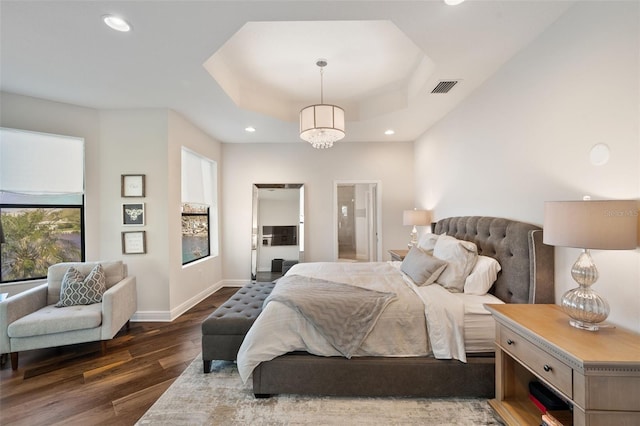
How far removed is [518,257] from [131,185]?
14.1ft

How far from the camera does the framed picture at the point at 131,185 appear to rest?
3.32 m

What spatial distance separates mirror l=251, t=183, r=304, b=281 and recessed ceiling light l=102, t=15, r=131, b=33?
123 inches

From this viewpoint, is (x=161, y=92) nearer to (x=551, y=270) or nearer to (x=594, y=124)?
(x=594, y=124)

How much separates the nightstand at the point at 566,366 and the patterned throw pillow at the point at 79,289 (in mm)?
3708

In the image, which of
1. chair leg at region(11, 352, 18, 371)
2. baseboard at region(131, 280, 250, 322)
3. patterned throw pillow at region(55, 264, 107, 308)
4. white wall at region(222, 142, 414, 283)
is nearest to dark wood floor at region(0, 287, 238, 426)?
chair leg at region(11, 352, 18, 371)

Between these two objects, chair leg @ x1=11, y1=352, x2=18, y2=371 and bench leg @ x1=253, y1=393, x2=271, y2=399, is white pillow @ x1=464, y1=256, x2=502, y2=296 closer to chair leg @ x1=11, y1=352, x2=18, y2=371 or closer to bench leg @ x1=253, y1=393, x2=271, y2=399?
bench leg @ x1=253, y1=393, x2=271, y2=399

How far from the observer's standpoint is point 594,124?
5.19 feet

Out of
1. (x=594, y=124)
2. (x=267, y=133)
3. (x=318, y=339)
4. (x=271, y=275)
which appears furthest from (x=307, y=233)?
(x=594, y=124)

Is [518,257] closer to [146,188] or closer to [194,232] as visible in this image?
[146,188]

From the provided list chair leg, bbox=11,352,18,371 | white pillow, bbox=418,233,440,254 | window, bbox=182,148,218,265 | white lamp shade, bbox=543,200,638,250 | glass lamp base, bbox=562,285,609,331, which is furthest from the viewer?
window, bbox=182,148,218,265

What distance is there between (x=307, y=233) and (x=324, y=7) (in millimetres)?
3669

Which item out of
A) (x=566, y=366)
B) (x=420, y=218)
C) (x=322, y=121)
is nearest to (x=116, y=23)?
(x=322, y=121)

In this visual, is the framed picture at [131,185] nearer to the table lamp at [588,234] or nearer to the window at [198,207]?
the window at [198,207]

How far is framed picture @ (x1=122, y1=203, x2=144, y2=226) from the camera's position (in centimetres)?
332
